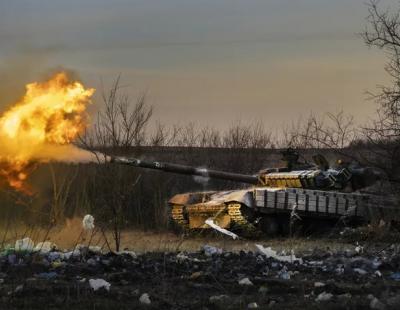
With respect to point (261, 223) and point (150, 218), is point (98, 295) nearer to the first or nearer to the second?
point (261, 223)

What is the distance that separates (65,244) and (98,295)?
32.5 ft

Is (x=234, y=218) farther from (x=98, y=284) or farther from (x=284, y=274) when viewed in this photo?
(x=98, y=284)

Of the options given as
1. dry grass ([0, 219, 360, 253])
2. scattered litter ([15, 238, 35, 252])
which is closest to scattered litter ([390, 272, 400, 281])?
scattered litter ([15, 238, 35, 252])

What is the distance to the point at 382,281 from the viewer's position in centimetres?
Answer: 898

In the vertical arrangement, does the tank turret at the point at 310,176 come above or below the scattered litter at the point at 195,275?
above

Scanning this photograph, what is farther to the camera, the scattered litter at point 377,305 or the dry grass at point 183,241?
the dry grass at point 183,241

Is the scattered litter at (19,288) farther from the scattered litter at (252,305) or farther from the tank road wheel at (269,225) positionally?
the tank road wheel at (269,225)

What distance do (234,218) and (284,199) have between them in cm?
160

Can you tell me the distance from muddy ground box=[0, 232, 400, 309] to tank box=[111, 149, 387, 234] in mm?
7786

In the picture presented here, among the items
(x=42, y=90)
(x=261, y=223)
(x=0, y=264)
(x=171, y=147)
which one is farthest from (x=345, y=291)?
(x=171, y=147)

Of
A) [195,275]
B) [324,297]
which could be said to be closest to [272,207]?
[195,275]

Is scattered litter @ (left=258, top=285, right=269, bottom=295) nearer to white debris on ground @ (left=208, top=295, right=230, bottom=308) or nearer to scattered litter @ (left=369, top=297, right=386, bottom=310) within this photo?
white debris on ground @ (left=208, top=295, right=230, bottom=308)

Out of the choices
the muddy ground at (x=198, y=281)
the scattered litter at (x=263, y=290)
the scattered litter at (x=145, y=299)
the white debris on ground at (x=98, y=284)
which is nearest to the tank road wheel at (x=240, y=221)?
the muddy ground at (x=198, y=281)

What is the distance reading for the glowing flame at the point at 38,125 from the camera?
12766 mm
